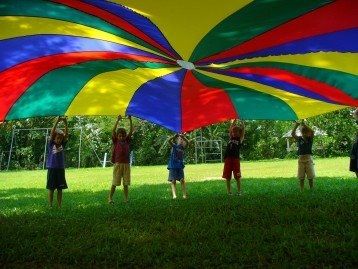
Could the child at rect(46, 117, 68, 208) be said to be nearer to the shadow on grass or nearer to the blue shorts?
the shadow on grass

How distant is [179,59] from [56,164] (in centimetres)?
247

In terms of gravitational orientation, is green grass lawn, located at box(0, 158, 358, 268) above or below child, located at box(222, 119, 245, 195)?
below

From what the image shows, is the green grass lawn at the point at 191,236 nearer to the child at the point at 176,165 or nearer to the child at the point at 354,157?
the child at the point at 354,157

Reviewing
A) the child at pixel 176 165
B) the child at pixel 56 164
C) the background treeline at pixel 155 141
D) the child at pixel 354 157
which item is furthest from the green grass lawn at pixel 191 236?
the background treeline at pixel 155 141

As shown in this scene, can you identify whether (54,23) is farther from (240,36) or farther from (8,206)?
(8,206)

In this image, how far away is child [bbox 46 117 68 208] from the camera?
6.16 m

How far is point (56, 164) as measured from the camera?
6.20 meters

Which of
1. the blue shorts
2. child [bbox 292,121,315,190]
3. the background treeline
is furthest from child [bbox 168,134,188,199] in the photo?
the background treeline

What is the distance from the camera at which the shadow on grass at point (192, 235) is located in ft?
10.1

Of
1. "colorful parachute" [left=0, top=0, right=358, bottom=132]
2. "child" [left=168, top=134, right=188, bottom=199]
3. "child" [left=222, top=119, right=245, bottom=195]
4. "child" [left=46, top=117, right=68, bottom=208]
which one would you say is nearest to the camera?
"colorful parachute" [left=0, top=0, right=358, bottom=132]

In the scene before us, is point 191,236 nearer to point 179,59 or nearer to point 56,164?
point 179,59

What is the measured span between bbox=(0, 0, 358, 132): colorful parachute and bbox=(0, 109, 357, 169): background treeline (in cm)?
1883

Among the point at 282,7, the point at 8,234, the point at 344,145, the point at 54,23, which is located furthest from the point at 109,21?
the point at 344,145

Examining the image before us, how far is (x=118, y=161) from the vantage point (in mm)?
6738
